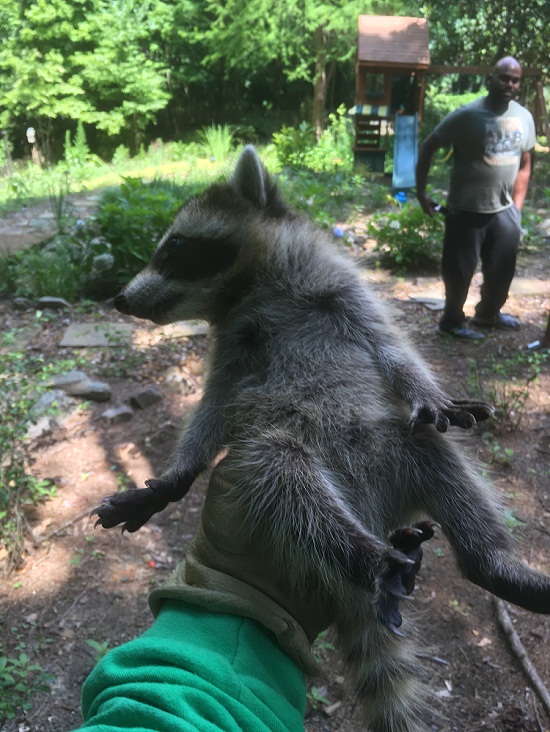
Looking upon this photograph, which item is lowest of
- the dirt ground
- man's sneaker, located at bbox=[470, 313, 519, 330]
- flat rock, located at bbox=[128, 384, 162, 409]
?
the dirt ground

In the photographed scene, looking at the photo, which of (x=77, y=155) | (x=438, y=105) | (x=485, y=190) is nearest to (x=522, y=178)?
(x=485, y=190)

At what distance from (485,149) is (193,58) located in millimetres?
18933

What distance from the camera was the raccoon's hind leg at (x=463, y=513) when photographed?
75.7 inches

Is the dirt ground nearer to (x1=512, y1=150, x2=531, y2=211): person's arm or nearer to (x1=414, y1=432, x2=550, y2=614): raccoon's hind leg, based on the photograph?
(x1=414, y1=432, x2=550, y2=614): raccoon's hind leg

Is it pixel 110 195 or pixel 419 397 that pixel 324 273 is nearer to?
pixel 419 397

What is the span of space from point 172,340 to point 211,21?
56.8 ft

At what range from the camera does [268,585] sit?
5.67ft

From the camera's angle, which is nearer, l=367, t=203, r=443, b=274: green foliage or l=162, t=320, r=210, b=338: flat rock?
l=162, t=320, r=210, b=338: flat rock

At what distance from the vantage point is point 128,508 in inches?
79.1

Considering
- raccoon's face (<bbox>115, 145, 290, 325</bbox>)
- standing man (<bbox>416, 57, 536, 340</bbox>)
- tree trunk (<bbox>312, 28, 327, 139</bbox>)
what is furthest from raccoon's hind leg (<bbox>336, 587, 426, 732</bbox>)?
tree trunk (<bbox>312, 28, 327, 139</bbox>)

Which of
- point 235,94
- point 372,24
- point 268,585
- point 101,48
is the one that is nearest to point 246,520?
point 268,585

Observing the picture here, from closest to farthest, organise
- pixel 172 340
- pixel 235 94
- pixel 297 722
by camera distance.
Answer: pixel 297 722
pixel 172 340
pixel 235 94

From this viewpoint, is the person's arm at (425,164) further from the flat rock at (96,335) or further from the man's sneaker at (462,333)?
the flat rock at (96,335)

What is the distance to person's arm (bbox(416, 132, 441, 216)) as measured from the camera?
591cm
